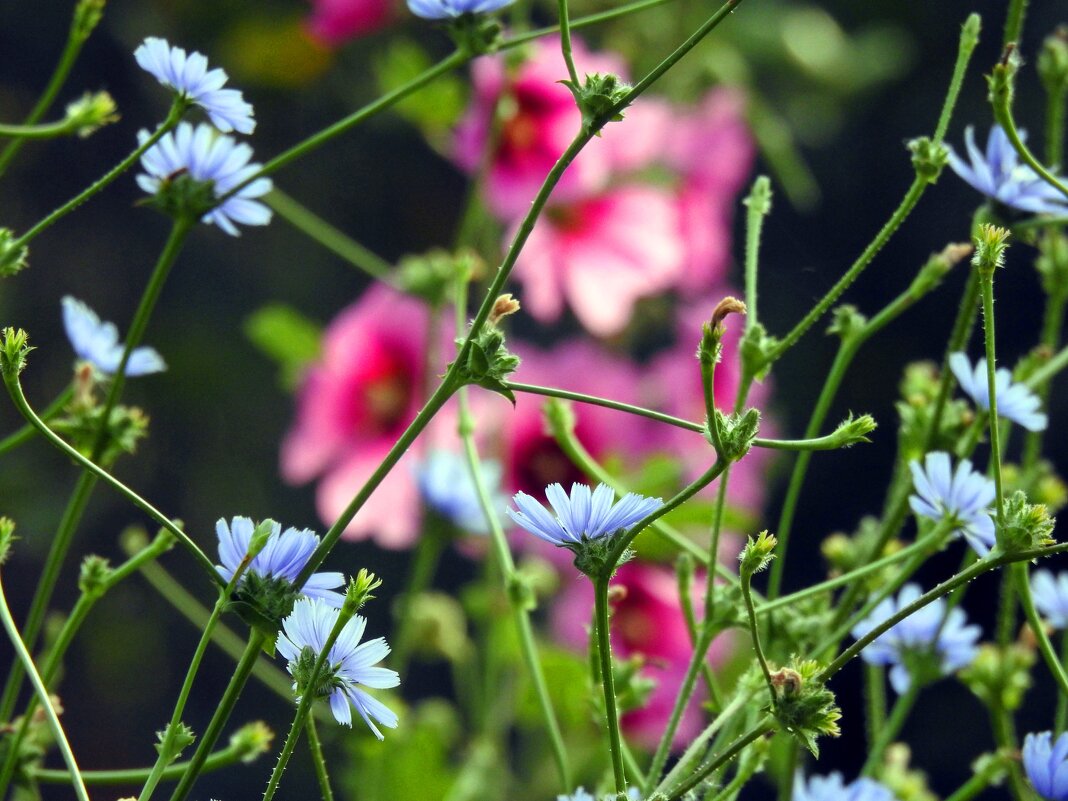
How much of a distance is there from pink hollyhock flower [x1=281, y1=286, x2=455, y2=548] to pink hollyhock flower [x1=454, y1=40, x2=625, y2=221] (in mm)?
58

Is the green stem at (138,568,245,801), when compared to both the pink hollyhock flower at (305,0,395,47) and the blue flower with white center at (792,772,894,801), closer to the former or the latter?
the blue flower with white center at (792,772,894,801)

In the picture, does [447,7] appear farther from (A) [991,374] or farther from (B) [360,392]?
(B) [360,392]

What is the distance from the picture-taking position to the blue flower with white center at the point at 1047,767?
23 cm

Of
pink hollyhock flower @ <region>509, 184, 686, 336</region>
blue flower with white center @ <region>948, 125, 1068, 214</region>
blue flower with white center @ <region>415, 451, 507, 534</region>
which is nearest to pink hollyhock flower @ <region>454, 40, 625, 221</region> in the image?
pink hollyhock flower @ <region>509, 184, 686, 336</region>

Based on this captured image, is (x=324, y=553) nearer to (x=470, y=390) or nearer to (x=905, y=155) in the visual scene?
(x=470, y=390)

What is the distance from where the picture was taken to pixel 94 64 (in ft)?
2.81

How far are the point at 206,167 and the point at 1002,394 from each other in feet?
0.49

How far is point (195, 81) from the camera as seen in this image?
0.83 feet

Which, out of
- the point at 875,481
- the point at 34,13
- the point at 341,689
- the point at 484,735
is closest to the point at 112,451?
the point at 341,689

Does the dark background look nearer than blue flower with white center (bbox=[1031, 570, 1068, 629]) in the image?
No

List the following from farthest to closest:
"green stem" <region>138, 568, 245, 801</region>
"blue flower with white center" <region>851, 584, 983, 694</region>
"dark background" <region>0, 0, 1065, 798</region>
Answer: "dark background" <region>0, 0, 1065, 798</region> < "blue flower with white center" <region>851, 584, 983, 694</region> < "green stem" <region>138, 568, 245, 801</region>

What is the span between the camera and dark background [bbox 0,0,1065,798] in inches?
32.1

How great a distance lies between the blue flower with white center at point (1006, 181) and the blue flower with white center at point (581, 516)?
0.12m

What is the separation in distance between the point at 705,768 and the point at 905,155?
2.63 ft
